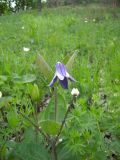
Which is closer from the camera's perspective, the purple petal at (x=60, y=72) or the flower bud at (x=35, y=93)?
the purple petal at (x=60, y=72)

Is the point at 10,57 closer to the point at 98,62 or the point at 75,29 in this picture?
the point at 98,62

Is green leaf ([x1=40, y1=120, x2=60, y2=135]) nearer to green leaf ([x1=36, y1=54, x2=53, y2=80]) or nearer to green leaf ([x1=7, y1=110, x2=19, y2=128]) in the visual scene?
green leaf ([x1=7, y1=110, x2=19, y2=128])

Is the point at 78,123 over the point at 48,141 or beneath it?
over

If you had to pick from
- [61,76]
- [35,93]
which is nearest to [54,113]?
[35,93]

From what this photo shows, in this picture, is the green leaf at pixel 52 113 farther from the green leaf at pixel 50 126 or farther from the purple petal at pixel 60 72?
the purple petal at pixel 60 72

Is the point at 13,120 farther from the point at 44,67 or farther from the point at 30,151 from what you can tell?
the point at 44,67

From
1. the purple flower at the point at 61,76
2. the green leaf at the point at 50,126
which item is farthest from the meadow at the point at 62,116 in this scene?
the purple flower at the point at 61,76

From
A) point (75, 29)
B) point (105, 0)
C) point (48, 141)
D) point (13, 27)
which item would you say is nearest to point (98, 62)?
point (48, 141)

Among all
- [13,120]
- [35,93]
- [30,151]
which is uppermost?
[35,93]
